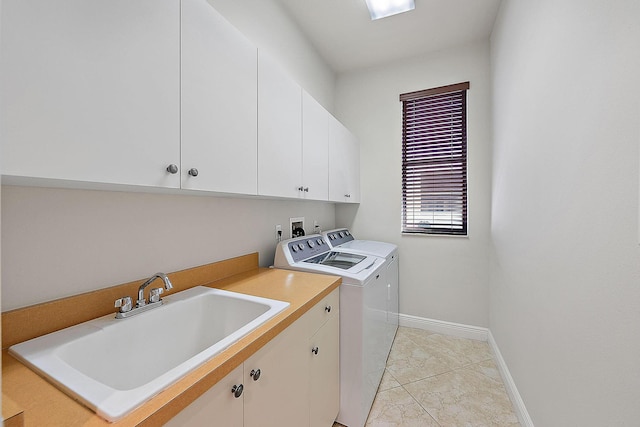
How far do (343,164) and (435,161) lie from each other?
3.23 feet

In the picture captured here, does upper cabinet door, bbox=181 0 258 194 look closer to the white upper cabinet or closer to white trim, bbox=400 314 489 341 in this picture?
the white upper cabinet

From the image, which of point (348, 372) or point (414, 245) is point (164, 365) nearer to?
point (348, 372)

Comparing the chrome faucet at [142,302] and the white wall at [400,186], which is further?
the white wall at [400,186]

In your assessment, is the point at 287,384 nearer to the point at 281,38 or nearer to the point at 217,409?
the point at 217,409

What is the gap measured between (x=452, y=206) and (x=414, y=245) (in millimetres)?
529

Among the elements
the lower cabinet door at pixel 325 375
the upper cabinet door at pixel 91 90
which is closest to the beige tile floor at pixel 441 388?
the lower cabinet door at pixel 325 375

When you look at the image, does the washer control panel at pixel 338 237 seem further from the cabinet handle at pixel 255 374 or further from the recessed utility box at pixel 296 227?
the cabinet handle at pixel 255 374

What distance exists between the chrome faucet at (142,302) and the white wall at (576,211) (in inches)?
58.1

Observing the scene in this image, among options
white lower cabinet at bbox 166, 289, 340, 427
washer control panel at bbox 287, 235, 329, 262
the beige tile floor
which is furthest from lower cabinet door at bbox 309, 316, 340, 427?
washer control panel at bbox 287, 235, 329, 262

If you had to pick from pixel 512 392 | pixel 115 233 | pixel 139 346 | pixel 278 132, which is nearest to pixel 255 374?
pixel 139 346

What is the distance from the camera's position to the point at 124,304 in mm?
1006

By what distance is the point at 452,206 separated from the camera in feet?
8.86

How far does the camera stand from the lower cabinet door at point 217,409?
2.21 feet

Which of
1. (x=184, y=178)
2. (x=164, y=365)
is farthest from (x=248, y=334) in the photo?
(x=184, y=178)
